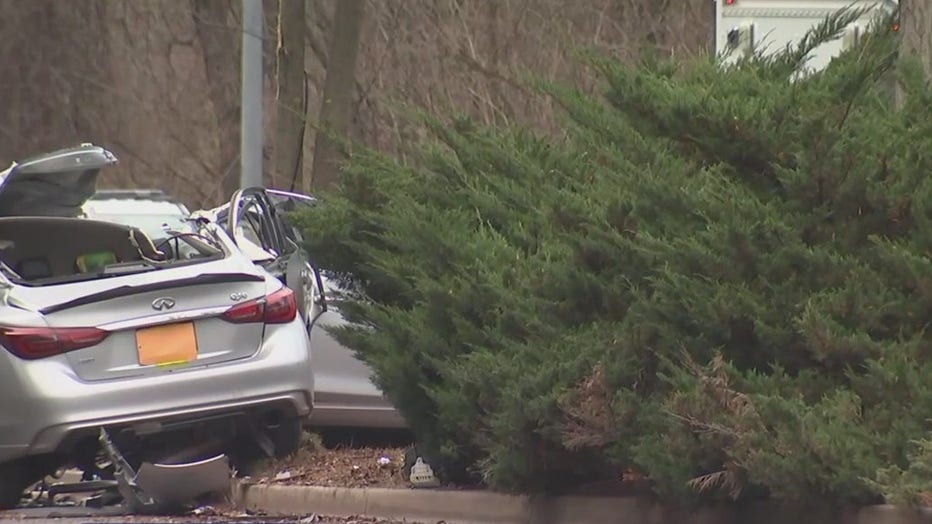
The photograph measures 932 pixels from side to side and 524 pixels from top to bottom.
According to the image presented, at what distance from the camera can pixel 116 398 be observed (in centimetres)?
844

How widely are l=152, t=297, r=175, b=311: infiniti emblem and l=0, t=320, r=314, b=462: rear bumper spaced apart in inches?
13.1

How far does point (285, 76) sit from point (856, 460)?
1379 centimetres

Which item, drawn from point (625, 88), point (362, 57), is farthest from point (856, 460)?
point (362, 57)

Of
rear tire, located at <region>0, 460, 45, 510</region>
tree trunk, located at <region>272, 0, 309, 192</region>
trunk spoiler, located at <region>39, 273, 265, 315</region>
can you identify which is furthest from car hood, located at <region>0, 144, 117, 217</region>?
tree trunk, located at <region>272, 0, 309, 192</region>

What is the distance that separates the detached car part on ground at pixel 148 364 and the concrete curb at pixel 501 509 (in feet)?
1.30

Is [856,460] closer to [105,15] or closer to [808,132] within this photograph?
[808,132]

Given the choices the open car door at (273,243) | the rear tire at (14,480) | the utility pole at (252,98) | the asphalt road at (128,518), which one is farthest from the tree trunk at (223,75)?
the asphalt road at (128,518)

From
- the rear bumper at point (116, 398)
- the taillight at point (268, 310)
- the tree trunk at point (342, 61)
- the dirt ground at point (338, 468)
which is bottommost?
the dirt ground at point (338, 468)

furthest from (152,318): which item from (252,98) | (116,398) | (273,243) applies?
(252,98)

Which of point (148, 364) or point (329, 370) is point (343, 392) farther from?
point (148, 364)

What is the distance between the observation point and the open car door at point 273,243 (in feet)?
32.8

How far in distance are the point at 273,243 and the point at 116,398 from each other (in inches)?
96.7

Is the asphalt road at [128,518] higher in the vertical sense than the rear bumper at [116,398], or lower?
lower

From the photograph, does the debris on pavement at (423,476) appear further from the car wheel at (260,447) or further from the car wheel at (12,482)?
the car wheel at (12,482)
